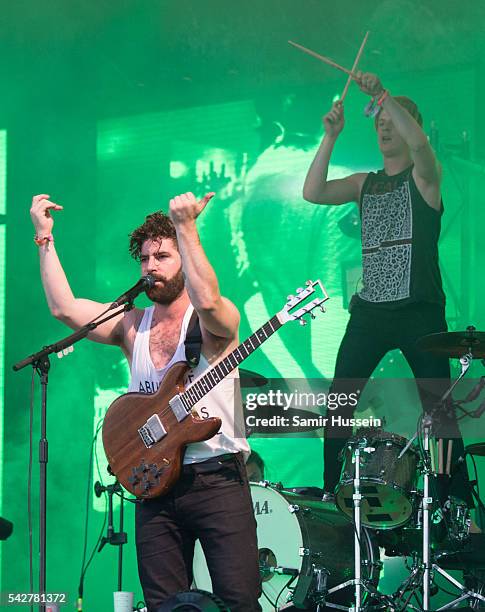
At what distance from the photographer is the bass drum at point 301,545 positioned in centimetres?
498

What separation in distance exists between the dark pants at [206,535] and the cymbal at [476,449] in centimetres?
204

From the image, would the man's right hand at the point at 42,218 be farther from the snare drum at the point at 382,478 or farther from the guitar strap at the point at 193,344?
the snare drum at the point at 382,478

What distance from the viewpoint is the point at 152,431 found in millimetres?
3627

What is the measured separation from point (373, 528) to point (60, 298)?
85.4 inches

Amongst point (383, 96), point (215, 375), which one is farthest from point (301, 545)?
point (383, 96)

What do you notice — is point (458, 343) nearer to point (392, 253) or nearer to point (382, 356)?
point (382, 356)

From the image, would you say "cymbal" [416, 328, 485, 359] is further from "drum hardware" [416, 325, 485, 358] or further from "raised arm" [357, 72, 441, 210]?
"raised arm" [357, 72, 441, 210]

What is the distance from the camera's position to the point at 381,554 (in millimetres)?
5414

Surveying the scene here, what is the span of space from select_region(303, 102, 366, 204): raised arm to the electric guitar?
6.33ft

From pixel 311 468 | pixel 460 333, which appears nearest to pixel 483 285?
pixel 460 333

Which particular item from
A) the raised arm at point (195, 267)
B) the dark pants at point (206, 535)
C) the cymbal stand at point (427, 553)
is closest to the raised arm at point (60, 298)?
the raised arm at point (195, 267)

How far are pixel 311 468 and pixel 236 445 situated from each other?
2151 mm

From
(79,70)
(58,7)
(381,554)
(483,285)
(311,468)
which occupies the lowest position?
(381,554)

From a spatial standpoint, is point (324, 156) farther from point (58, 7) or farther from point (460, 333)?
point (58, 7)
